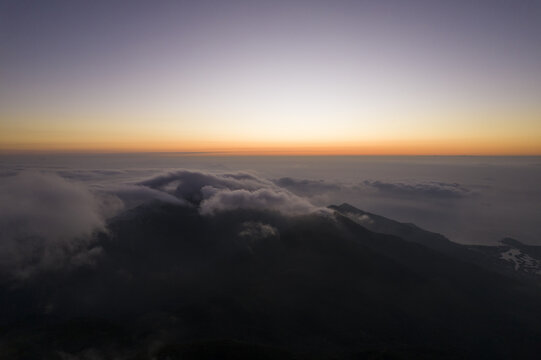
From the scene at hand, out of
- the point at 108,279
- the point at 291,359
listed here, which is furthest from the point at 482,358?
the point at 108,279

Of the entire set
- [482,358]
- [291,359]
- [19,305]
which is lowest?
[482,358]

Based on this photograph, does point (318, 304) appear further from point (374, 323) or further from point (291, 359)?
point (291, 359)

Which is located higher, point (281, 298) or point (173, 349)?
point (173, 349)

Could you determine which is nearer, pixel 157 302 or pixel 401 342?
pixel 401 342

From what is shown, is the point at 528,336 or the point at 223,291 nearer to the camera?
the point at 528,336

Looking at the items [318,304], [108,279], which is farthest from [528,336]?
[108,279]

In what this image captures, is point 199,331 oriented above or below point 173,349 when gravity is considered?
below

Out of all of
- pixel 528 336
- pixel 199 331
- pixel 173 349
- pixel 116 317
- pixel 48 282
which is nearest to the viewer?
pixel 173 349

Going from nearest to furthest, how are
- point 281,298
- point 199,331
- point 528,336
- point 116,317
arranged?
point 199,331 < point 116,317 < point 528,336 < point 281,298

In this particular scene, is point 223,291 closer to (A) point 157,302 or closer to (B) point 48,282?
(A) point 157,302
